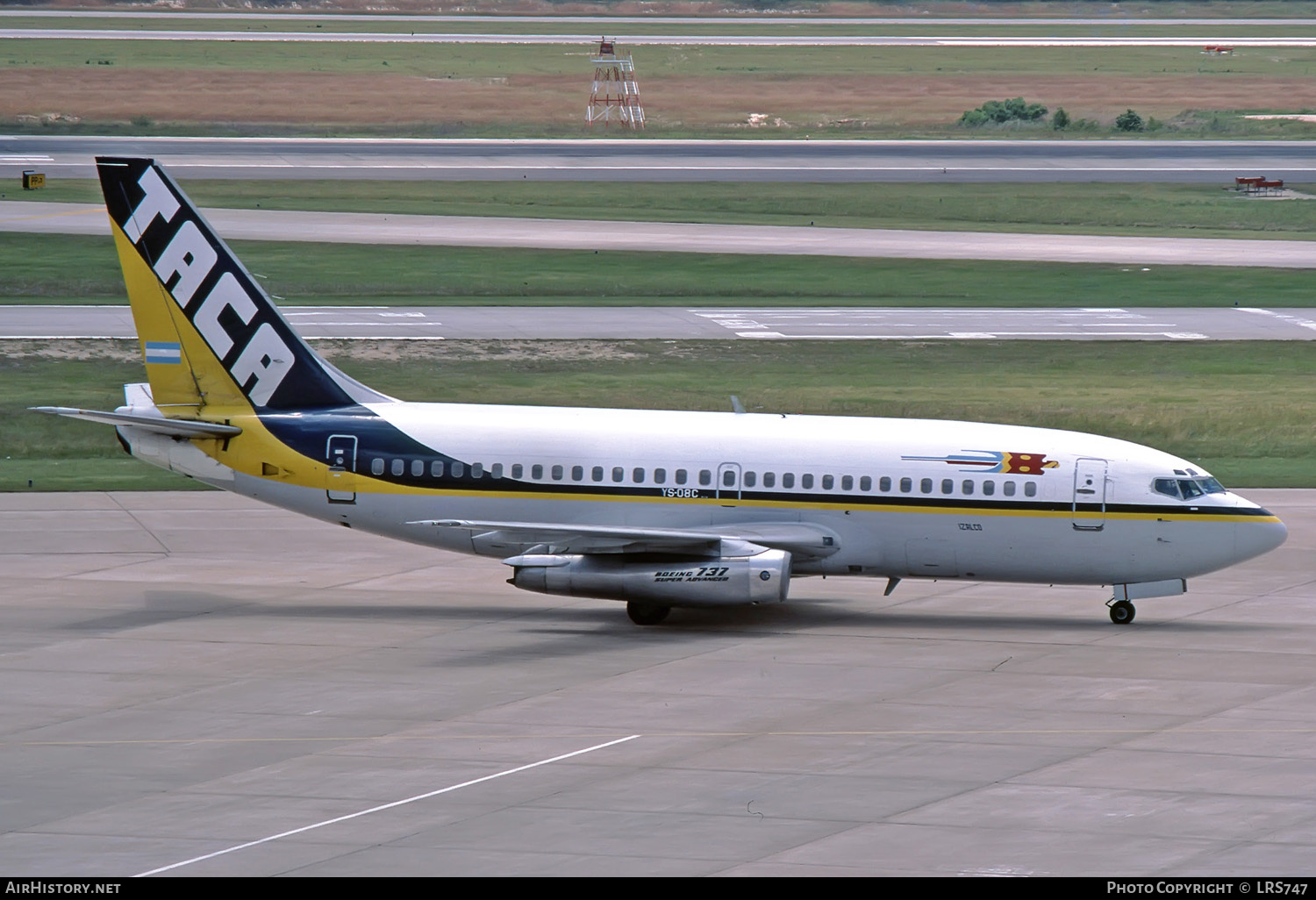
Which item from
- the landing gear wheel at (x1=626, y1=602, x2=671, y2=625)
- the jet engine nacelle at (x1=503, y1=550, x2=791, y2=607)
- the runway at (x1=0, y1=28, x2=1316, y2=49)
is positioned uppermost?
the runway at (x1=0, y1=28, x2=1316, y2=49)

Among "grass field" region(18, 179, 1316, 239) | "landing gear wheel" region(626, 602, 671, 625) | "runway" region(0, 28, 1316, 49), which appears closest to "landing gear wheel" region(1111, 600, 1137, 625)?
"landing gear wheel" region(626, 602, 671, 625)

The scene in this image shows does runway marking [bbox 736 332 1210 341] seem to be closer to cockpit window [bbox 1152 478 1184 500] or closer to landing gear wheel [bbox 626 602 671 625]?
cockpit window [bbox 1152 478 1184 500]

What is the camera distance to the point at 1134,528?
34.8m

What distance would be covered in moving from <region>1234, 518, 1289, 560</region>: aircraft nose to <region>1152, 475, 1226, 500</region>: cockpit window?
952 millimetres

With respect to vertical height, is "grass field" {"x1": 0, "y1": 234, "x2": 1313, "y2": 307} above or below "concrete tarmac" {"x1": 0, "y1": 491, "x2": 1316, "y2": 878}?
above

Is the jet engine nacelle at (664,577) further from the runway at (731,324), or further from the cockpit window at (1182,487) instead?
the runway at (731,324)

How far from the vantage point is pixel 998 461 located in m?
35.1

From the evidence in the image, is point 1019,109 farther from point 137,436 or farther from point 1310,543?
point 137,436

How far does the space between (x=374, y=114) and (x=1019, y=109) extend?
48109mm

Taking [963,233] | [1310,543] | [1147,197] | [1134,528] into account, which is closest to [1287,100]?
[1147,197]

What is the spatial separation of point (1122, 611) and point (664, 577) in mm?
9031

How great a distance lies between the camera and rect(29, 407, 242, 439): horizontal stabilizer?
36.0 meters

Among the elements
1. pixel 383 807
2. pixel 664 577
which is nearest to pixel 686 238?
pixel 664 577

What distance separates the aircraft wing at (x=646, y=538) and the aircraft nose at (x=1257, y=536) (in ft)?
25.2
